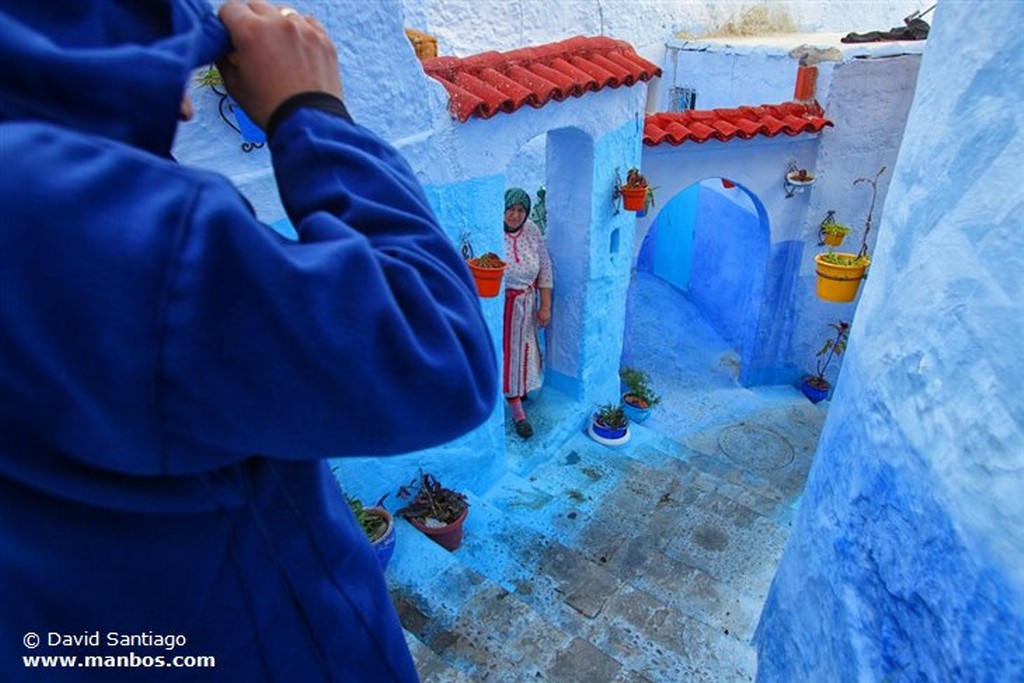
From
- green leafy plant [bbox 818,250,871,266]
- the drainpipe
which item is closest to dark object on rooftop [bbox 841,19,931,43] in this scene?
the drainpipe

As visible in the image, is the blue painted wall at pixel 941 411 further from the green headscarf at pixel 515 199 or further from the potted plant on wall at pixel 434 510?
the green headscarf at pixel 515 199

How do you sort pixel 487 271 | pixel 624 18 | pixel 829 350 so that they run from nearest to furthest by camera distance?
pixel 487 271 < pixel 829 350 < pixel 624 18

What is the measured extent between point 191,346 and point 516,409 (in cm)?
433

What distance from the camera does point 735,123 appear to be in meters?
5.36

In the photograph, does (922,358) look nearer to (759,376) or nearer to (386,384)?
(386,384)

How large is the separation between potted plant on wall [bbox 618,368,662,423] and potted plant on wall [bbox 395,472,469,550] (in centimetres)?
244

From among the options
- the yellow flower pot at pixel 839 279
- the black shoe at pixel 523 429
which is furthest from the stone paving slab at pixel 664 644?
the yellow flower pot at pixel 839 279

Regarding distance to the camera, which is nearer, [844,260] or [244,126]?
[244,126]

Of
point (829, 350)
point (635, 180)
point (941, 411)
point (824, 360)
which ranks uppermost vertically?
point (941, 411)

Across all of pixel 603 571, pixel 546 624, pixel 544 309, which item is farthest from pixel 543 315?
pixel 546 624

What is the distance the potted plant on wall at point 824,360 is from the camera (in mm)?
6320

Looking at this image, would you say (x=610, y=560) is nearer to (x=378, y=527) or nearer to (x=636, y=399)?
(x=378, y=527)

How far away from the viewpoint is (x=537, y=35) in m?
6.54

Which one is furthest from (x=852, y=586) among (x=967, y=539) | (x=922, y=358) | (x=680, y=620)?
(x=680, y=620)
